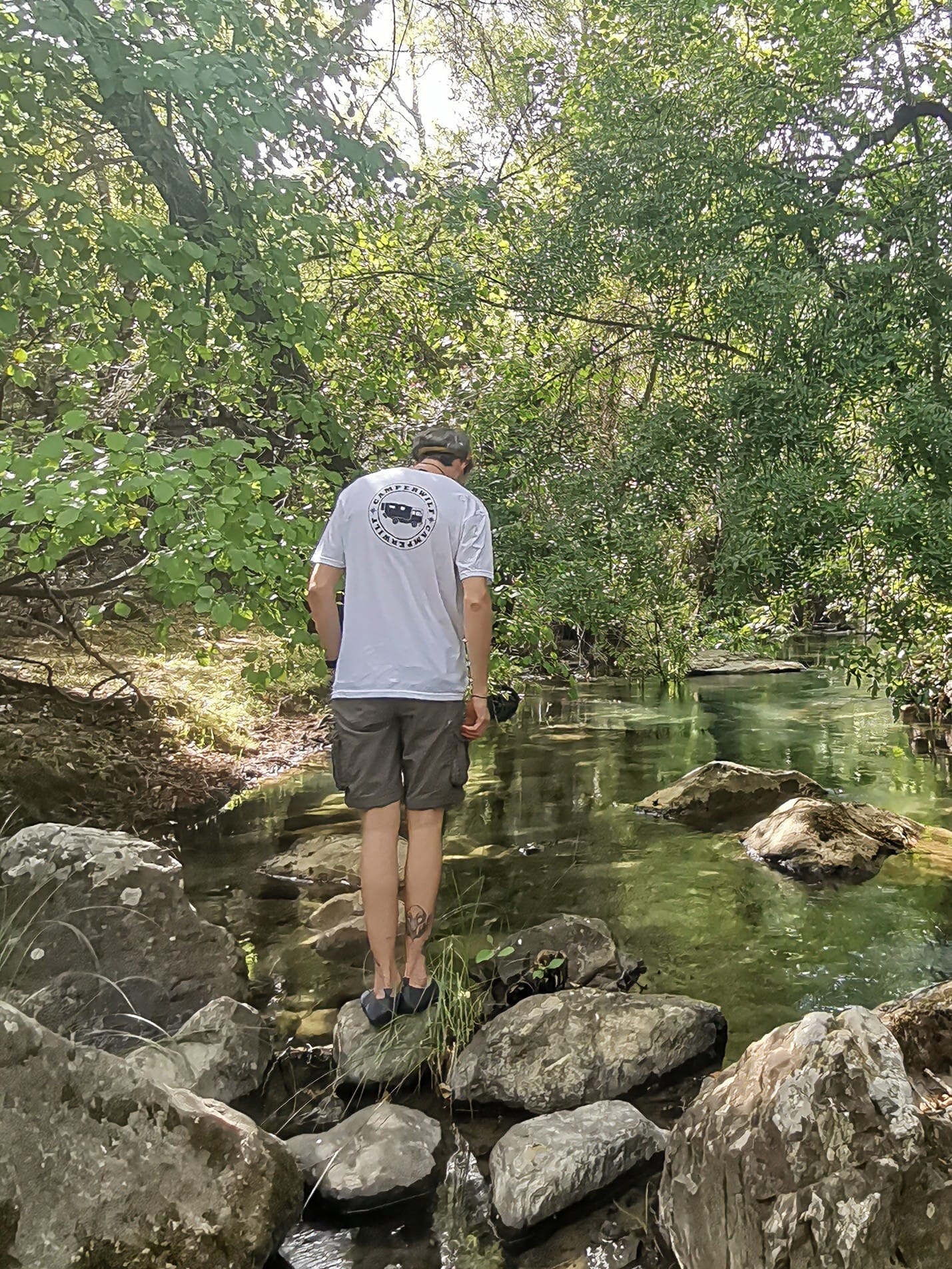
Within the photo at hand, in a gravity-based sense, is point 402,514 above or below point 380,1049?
above

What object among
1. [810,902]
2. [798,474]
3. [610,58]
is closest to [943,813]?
[810,902]

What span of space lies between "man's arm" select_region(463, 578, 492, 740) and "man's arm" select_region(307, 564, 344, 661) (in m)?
0.55

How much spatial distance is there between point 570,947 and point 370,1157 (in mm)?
1763

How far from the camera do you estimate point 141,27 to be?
4500 mm

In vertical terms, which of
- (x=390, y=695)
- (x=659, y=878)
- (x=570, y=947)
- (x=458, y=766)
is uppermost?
(x=390, y=695)

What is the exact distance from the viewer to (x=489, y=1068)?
11.8ft

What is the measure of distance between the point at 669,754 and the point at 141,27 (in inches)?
361

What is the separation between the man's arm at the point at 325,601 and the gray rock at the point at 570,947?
1739mm

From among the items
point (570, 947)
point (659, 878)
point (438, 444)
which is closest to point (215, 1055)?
point (570, 947)

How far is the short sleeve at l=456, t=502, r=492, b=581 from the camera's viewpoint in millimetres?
3632

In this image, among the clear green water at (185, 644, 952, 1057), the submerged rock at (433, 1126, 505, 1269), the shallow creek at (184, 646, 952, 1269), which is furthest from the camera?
the clear green water at (185, 644, 952, 1057)

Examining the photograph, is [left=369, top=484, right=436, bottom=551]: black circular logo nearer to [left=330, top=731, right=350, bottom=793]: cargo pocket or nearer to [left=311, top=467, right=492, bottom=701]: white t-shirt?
[left=311, top=467, right=492, bottom=701]: white t-shirt

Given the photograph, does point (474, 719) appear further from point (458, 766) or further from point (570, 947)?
point (570, 947)

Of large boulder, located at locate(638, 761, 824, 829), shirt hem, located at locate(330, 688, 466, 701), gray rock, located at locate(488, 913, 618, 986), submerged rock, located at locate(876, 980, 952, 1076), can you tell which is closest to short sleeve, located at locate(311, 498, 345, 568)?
shirt hem, located at locate(330, 688, 466, 701)
